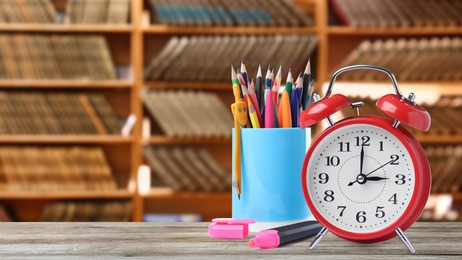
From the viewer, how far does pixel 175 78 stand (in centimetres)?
400

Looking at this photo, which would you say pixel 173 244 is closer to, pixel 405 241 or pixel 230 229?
pixel 230 229

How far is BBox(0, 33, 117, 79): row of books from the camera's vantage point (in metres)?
3.98

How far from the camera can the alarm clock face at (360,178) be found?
1079 millimetres

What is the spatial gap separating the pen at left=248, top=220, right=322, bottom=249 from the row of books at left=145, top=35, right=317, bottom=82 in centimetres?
279

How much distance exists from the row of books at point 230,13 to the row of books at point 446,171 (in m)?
1.05

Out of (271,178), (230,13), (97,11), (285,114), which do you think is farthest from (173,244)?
(97,11)

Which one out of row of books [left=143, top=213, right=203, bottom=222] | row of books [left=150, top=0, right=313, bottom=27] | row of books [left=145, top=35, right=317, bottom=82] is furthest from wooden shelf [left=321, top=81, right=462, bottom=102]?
row of books [left=143, top=213, right=203, bottom=222]

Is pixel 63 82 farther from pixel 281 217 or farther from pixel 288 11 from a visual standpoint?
pixel 281 217

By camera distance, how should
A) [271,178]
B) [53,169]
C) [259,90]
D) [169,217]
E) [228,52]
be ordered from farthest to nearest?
[169,217] < [53,169] < [228,52] < [259,90] < [271,178]

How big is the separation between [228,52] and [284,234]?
114 inches

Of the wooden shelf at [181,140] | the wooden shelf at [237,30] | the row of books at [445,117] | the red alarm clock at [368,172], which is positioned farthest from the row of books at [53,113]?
the red alarm clock at [368,172]

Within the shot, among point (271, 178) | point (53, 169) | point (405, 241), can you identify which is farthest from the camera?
point (53, 169)

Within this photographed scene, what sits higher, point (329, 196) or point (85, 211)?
point (85, 211)

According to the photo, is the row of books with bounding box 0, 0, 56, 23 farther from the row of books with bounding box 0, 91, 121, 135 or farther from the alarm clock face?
the alarm clock face
